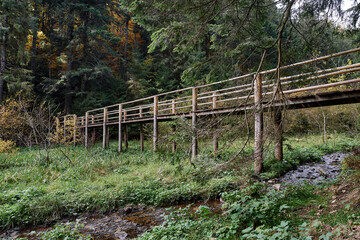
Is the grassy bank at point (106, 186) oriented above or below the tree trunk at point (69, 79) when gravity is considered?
below

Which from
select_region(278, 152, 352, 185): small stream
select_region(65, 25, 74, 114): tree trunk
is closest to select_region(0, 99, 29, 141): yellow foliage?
select_region(65, 25, 74, 114): tree trunk

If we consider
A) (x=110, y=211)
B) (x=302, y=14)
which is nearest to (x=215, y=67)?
(x=302, y=14)

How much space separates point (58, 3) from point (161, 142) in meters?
25.6

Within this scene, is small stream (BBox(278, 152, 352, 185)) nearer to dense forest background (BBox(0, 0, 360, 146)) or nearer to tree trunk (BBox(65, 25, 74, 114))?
dense forest background (BBox(0, 0, 360, 146))

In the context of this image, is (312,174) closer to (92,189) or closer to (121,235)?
(121,235)

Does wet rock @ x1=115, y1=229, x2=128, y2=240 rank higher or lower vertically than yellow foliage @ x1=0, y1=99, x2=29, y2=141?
lower

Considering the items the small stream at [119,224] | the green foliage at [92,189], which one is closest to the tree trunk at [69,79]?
the green foliage at [92,189]

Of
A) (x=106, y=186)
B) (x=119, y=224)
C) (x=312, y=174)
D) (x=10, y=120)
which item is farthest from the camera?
(x=10, y=120)

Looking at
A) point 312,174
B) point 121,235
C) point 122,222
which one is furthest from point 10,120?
point 312,174

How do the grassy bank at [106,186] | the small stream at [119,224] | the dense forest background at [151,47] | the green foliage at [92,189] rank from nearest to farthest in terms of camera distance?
the dense forest background at [151,47], the small stream at [119,224], the grassy bank at [106,186], the green foliage at [92,189]

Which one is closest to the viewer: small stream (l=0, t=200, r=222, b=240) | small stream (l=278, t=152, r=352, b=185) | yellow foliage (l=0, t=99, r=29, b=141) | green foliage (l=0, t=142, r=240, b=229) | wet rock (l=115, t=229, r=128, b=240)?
wet rock (l=115, t=229, r=128, b=240)

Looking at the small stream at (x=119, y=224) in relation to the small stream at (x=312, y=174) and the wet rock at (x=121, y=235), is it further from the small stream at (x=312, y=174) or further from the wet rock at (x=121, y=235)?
the small stream at (x=312, y=174)

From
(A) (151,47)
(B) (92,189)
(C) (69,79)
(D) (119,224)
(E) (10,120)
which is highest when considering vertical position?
(C) (69,79)

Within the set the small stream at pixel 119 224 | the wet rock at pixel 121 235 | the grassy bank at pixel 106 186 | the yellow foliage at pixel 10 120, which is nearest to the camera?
the wet rock at pixel 121 235
